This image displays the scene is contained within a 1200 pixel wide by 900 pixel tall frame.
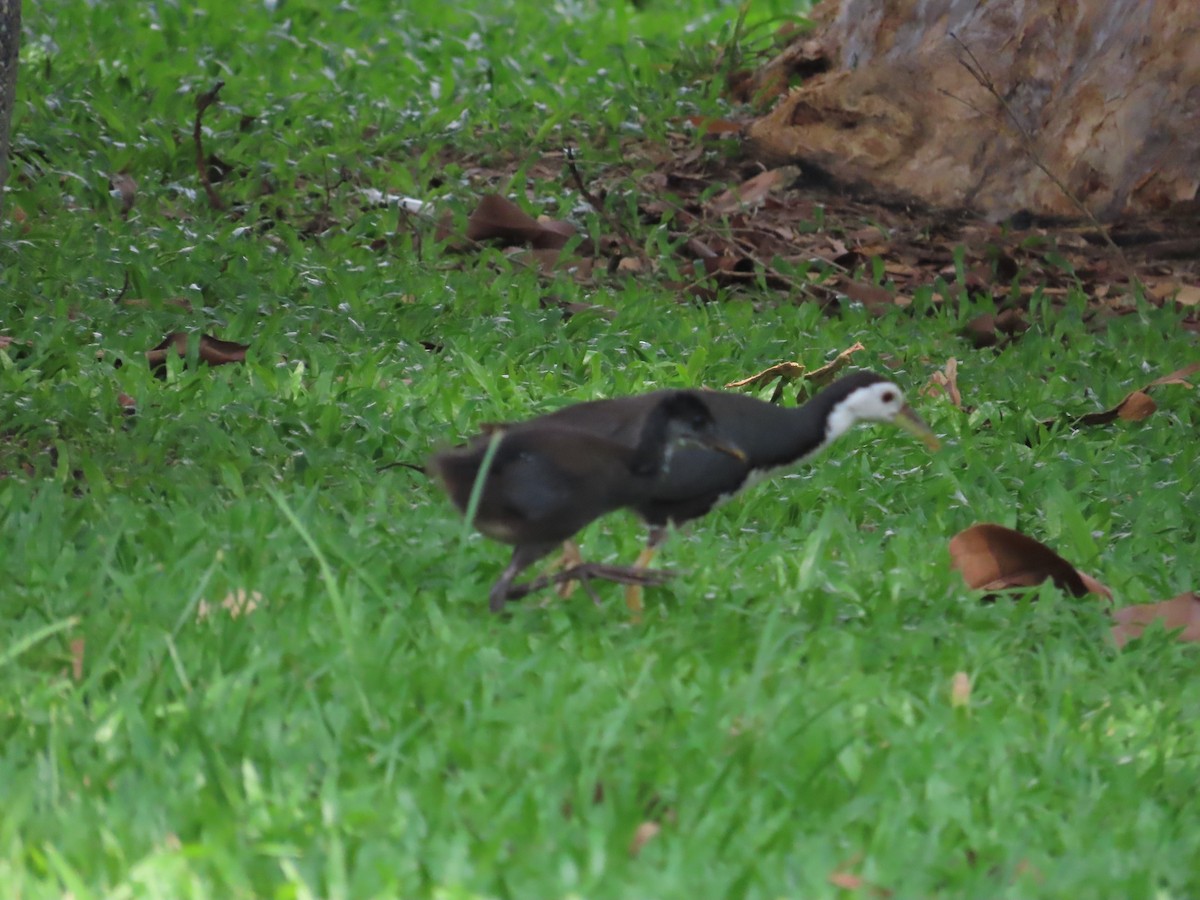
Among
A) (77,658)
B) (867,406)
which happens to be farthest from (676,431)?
(77,658)

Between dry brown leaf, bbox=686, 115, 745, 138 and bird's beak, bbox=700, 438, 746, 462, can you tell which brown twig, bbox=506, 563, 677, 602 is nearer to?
bird's beak, bbox=700, 438, 746, 462

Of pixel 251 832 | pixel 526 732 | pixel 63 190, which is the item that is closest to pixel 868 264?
pixel 63 190

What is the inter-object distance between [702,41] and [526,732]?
7.99 meters

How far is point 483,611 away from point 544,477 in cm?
43

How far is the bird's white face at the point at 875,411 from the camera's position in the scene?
468 centimetres

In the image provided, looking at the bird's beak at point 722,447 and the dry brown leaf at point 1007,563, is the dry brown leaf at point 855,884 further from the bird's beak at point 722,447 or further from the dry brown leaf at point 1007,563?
the dry brown leaf at point 1007,563

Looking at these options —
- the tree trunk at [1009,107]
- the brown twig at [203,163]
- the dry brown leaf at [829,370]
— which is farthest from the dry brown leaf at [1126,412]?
the brown twig at [203,163]

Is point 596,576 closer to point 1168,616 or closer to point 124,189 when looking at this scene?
point 1168,616

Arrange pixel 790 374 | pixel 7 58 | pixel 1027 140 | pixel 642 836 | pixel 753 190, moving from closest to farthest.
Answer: pixel 642 836, pixel 7 58, pixel 790 374, pixel 1027 140, pixel 753 190

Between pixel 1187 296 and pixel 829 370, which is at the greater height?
pixel 1187 296

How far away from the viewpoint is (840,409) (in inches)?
185

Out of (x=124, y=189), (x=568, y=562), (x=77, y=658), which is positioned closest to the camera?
(x=77, y=658)

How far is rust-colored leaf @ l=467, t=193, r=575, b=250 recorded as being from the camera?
7.88 meters

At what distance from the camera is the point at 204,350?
6.01 meters
